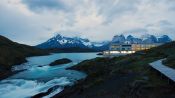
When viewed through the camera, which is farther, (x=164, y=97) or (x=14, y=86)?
(x=14, y=86)

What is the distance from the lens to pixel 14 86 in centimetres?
7150

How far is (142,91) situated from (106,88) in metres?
9.32

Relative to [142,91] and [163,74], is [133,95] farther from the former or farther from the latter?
[163,74]

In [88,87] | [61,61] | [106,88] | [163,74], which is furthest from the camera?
[61,61]

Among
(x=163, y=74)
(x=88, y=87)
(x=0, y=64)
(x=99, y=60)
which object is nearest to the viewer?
(x=163, y=74)

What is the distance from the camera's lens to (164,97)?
118ft

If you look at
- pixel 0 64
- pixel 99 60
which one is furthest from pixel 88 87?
pixel 0 64

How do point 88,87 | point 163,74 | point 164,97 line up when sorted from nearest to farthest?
1. point 164,97
2. point 163,74
3. point 88,87

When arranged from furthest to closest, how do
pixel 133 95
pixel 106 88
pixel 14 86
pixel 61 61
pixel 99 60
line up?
pixel 61 61 < pixel 99 60 < pixel 14 86 < pixel 106 88 < pixel 133 95

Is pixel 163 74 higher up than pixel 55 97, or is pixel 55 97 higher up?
pixel 163 74

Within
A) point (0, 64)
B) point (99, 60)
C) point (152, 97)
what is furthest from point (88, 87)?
point (0, 64)

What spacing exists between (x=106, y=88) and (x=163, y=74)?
845 cm

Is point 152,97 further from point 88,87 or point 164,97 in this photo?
point 88,87

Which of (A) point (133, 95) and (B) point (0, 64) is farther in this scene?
(B) point (0, 64)
